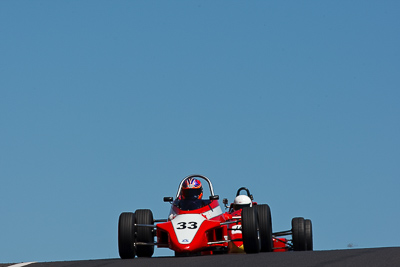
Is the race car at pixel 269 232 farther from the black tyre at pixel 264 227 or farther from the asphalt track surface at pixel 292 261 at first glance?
the asphalt track surface at pixel 292 261

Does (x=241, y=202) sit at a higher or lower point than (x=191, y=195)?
lower

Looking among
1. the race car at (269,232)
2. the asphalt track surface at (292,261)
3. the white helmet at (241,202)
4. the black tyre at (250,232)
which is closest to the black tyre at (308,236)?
the race car at (269,232)

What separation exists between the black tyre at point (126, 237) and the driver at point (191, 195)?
1.55m

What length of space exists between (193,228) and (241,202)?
5813 mm

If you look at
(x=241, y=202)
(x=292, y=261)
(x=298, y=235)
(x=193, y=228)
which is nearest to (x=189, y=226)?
(x=193, y=228)

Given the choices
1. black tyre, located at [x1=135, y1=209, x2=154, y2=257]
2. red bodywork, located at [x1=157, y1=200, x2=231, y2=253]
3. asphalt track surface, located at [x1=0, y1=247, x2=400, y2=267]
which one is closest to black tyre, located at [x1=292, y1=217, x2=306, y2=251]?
red bodywork, located at [x1=157, y1=200, x2=231, y2=253]

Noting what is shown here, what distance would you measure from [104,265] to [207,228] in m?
4.05

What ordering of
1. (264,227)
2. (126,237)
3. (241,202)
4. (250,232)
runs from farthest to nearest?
1. (241,202)
2. (264,227)
3. (126,237)
4. (250,232)

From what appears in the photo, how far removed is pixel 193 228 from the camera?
1677 cm

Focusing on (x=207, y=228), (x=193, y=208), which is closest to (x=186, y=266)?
(x=207, y=228)

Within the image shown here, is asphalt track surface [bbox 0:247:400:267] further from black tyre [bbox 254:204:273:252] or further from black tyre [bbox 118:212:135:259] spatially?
black tyre [bbox 254:204:273:252]

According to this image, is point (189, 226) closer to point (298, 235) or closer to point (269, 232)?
point (269, 232)

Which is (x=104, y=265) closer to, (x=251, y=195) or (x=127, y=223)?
(x=127, y=223)

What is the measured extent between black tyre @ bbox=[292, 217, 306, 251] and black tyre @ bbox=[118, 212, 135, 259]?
5.23 m
